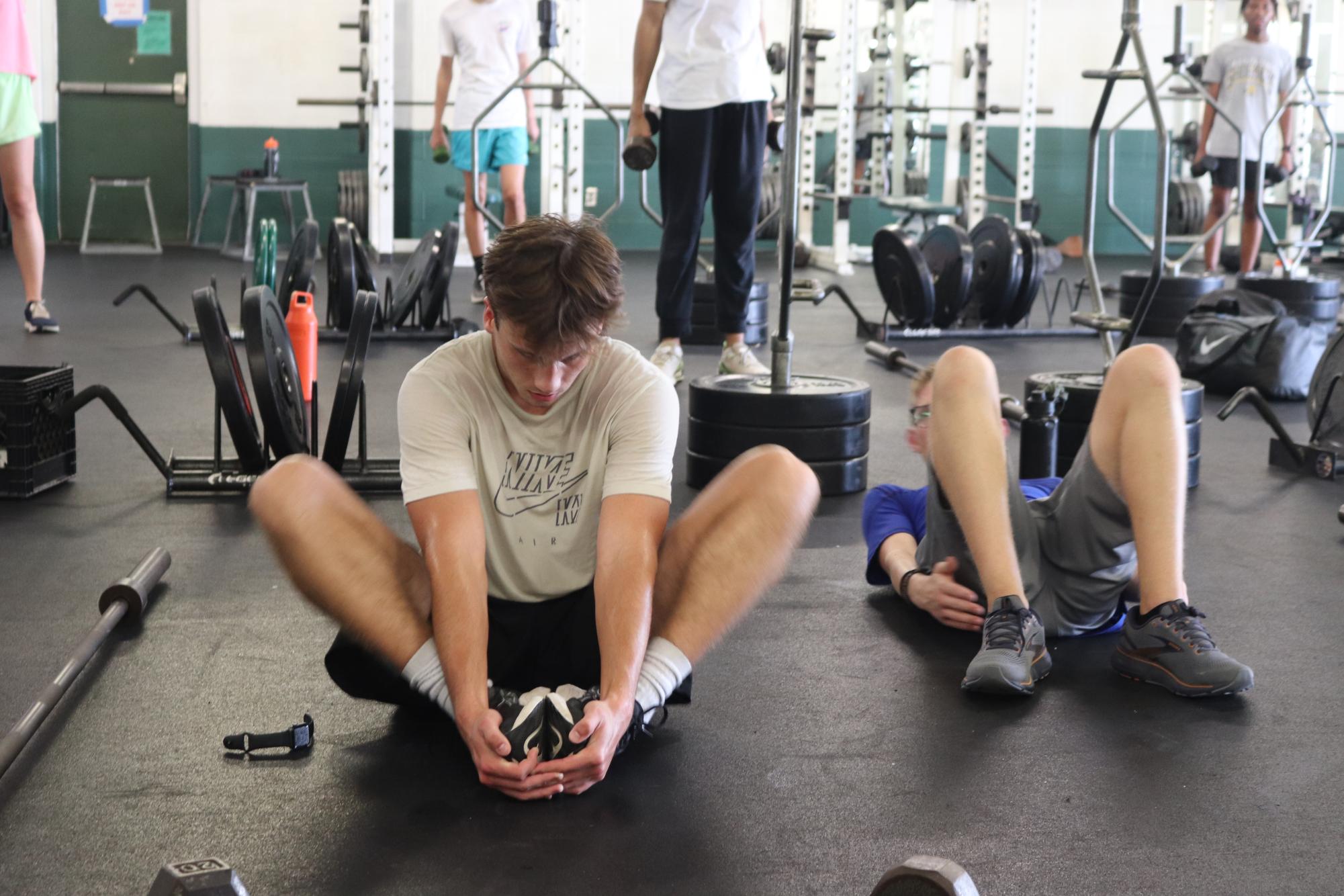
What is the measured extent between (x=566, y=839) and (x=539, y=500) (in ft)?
1.23

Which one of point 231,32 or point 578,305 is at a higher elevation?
point 231,32

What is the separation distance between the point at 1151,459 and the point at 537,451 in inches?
29.3

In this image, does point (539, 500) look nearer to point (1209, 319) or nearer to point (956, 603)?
point (956, 603)

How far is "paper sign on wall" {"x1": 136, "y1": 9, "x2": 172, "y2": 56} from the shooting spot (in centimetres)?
884

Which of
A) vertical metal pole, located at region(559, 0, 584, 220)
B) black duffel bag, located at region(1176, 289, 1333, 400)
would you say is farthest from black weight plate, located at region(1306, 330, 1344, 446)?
vertical metal pole, located at region(559, 0, 584, 220)

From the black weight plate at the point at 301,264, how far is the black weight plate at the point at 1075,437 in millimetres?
1874

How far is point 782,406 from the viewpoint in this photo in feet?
9.11

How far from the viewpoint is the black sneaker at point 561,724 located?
55.7 inches

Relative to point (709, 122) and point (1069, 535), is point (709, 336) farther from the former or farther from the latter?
point (1069, 535)

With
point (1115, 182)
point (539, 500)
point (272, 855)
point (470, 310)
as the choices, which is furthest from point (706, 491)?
point (1115, 182)

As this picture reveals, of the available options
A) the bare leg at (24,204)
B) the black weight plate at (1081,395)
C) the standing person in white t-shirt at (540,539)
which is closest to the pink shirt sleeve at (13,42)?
the bare leg at (24,204)

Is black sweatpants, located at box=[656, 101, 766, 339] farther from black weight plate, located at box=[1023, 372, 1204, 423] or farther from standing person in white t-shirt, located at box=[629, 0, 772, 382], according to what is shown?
black weight plate, located at box=[1023, 372, 1204, 423]

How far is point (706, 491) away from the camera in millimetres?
1589

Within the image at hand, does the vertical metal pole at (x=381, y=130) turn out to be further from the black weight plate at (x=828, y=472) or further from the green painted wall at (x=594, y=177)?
the black weight plate at (x=828, y=472)
